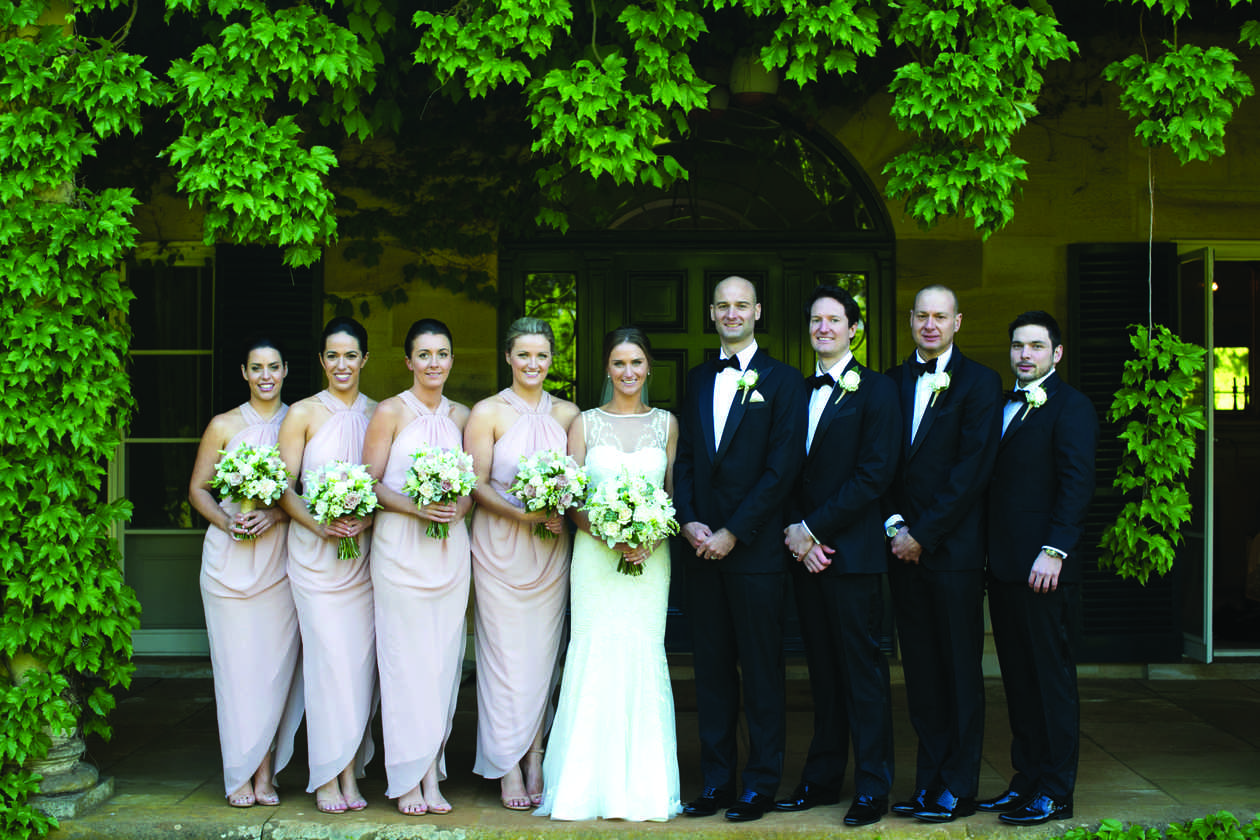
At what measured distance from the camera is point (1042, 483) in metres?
4.90

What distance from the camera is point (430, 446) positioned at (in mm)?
5074

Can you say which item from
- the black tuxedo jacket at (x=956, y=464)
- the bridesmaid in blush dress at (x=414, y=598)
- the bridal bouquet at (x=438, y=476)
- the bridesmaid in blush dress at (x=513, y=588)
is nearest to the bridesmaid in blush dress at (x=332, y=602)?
the bridesmaid in blush dress at (x=414, y=598)

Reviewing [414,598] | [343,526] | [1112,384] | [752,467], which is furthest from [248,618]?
[1112,384]

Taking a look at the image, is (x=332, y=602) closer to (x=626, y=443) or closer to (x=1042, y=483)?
(x=626, y=443)

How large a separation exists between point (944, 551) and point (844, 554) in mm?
421

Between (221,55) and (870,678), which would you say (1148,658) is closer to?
(870,678)

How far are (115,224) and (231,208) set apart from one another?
0.51 m

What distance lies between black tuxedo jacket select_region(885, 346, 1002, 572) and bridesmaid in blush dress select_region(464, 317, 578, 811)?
154 cm

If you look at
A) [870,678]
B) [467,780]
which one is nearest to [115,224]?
[467,780]

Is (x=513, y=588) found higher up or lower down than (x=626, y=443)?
lower down

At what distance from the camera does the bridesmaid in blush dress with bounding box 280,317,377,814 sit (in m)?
5.04

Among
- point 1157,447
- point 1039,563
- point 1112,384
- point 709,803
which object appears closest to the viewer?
point 1039,563

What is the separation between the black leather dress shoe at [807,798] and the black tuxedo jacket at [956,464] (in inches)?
43.0

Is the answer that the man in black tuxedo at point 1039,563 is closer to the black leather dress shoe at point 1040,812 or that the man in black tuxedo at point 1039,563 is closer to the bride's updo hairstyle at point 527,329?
the black leather dress shoe at point 1040,812
